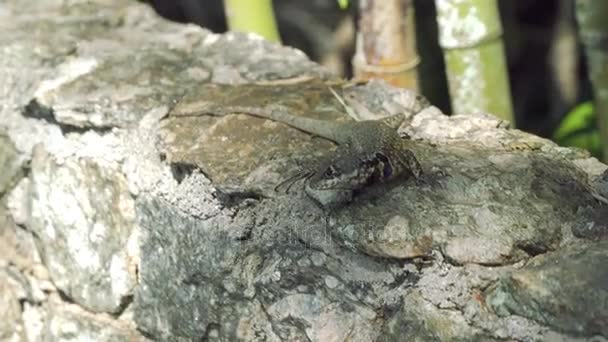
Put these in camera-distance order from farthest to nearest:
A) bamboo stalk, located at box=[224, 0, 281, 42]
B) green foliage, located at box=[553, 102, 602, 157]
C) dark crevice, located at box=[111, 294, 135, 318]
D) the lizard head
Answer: green foliage, located at box=[553, 102, 602, 157] → bamboo stalk, located at box=[224, 0, 281, 42] → dark crevice, located at box=[111, 294, 135, 318] → the lizard head

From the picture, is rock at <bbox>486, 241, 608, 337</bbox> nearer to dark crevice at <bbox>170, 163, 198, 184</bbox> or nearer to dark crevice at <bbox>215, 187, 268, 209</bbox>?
dark crevice at <bbox>215, 187, 268, 209</bbox>

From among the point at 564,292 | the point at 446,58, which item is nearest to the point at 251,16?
the point at 446,58

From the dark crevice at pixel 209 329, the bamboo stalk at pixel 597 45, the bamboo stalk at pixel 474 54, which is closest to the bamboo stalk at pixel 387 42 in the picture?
the bamboo stalk at pixel 474 54

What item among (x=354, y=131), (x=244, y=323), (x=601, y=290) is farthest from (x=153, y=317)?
(x=601, y=290)

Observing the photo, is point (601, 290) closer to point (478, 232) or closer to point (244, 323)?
point (478, 232)

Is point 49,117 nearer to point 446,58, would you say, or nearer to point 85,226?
point 85,226

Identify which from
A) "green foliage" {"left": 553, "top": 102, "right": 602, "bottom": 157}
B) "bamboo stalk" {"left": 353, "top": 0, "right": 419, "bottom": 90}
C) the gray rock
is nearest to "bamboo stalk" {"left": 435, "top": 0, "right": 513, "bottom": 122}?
"bamboo stalk" {"left": 353, "top": 0, "right": 419, "bottom": 90}

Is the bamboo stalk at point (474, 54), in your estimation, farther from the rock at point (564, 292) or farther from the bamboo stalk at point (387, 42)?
the rock at point (564, 292)
